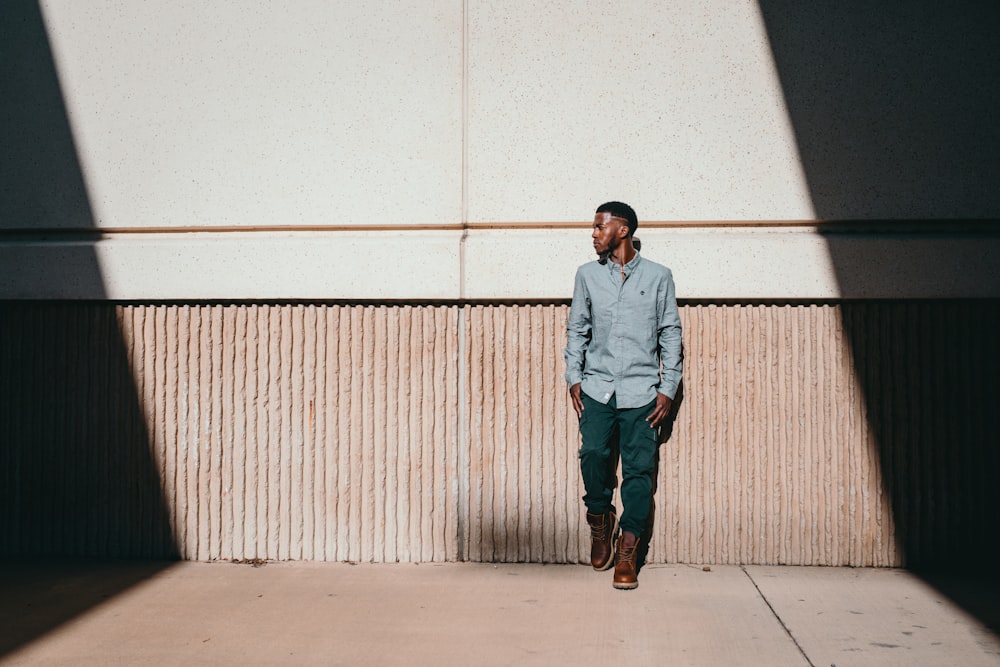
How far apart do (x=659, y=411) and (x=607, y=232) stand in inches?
35.0

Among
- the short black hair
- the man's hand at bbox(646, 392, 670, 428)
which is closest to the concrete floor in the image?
the man's hand at bbox(646, 392, 670, 428)

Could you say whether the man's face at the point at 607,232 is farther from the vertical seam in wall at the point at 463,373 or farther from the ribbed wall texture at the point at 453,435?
the vertical seam in wall at the point at 463,373

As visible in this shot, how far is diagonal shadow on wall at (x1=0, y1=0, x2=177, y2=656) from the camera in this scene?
5082 millimetres

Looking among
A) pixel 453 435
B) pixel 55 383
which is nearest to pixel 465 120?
pixel 453 435

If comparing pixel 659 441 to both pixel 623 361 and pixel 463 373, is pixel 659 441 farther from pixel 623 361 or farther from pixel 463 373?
pixel 463 373

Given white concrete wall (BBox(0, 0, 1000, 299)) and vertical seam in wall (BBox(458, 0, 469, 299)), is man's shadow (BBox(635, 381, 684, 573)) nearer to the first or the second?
white concrete wall (BBox(0, 0, 1000, 299))

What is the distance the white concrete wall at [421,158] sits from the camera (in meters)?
4.80

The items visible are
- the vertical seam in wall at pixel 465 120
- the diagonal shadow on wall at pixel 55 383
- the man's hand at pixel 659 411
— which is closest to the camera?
the man's hand at pixel 659 411

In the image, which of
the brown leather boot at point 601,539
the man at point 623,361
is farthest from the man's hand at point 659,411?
the brown leather boot at point 601,539

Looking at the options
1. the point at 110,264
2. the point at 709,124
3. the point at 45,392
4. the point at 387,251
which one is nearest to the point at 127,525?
the point at 45,392

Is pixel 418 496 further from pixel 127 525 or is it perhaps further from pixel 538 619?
pixel 127 525

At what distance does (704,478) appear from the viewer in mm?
4820

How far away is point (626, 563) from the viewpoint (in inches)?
174

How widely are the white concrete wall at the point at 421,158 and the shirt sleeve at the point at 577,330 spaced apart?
0.20 m
